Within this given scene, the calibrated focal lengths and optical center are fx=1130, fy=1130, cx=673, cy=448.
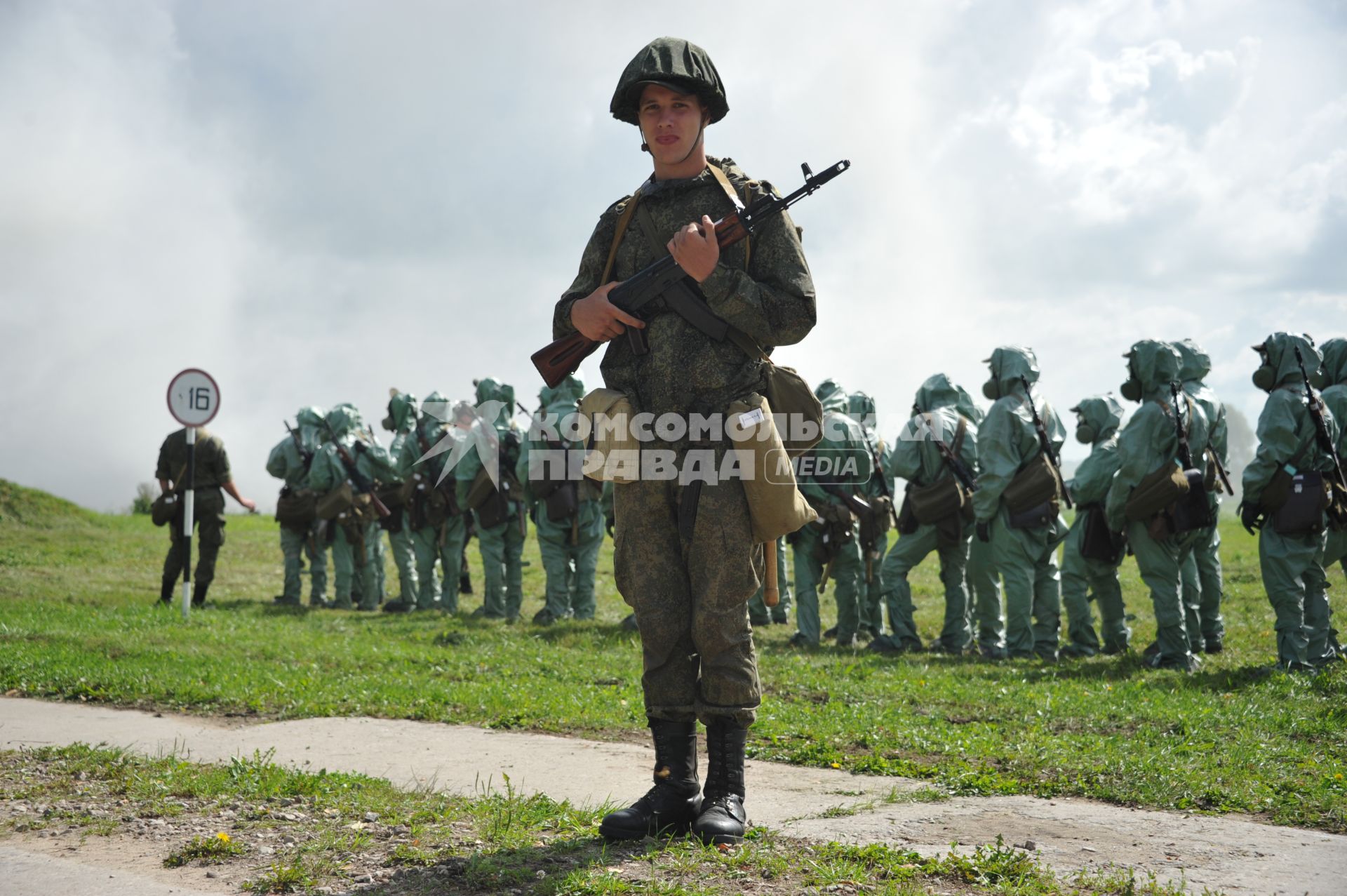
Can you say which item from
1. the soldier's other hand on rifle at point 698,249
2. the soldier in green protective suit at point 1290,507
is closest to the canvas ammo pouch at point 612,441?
the soldier's other hand on rifle at point 698,249

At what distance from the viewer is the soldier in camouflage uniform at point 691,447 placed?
12.2 ft

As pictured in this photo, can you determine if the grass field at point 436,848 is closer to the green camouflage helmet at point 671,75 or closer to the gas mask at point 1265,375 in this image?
the green camouflage helmet at point 671,75

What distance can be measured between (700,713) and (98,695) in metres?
5.32

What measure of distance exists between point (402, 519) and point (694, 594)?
13541 millimetres

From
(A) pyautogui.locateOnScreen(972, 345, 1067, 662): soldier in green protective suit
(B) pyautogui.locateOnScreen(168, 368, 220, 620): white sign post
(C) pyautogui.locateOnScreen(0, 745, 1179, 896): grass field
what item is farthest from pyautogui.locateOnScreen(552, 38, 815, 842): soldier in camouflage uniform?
(B) pyautogui.locateOnScreen(168, 368, 220, 620): white sign post

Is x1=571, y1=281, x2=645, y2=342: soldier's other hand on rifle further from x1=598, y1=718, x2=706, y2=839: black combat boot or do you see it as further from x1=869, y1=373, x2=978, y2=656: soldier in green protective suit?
x1=869, y1=373, x2=978, y2=656: soldier in green protective suit

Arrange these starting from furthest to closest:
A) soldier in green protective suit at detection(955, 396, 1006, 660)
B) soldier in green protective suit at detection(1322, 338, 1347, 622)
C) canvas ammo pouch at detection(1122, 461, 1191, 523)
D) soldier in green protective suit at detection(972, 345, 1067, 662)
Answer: soldier in green protective suit at detection(955, 396, 1006, 660), soldier in green protective suit at detection(972, 345, 1067, 662), canvas ammo pouch at detection(1122, 461, 1191, 523), soldier in green protective suit at detection(1322, 338, 1347, 622)

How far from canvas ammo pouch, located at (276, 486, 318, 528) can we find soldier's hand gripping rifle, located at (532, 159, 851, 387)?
43.9 ft

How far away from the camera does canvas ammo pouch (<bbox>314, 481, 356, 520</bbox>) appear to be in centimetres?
1598

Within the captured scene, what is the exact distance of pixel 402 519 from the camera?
16.7 metres

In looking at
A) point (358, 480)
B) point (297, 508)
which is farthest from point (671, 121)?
point (297, 508)

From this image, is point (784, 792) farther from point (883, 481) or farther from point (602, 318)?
point (883, 481)

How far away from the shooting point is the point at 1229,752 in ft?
18.4

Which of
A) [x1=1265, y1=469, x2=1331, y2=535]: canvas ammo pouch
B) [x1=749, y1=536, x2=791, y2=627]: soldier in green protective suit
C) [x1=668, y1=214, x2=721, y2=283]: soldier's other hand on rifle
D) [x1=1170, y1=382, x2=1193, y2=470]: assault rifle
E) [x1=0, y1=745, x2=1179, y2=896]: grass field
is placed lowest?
[x1=0, y1=745, x2=1179, y2=896]: grass field
